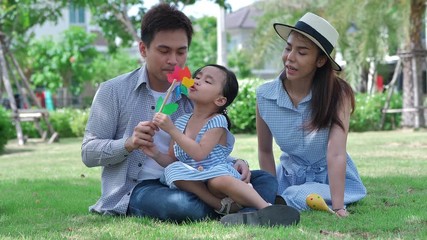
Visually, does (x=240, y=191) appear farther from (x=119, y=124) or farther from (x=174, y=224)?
(x=119, y=124)

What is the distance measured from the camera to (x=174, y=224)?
14.2ft

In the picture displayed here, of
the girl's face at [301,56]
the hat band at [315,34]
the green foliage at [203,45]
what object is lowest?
the green foliage at [203,45]

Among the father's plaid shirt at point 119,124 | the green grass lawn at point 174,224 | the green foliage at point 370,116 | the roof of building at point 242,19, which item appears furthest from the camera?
the roof of building at point 242,19

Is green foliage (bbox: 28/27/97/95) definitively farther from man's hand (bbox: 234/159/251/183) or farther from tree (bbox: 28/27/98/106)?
man's hand (bbox: 234/159/251/183)

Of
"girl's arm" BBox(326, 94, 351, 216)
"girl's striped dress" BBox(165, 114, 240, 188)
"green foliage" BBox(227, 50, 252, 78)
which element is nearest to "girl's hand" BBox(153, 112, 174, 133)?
"girl's striped dress" BBox(165, 114, 240, 188)

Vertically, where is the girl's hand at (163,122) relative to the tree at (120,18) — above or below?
below

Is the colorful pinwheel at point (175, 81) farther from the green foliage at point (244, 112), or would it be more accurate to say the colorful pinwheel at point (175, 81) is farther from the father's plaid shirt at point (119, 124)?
the green foliage at point (244, 112)

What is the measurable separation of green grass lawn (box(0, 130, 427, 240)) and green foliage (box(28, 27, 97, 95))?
28.2 metres

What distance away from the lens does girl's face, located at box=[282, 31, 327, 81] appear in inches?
187

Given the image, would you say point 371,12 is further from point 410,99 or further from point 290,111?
point 290,111

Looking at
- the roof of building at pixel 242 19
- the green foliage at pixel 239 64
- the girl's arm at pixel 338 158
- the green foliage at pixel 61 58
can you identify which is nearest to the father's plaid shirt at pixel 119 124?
the girl's arm at pixel 338 158

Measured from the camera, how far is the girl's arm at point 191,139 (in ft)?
13.8

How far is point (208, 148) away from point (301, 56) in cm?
86

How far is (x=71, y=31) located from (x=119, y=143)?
33688 mm
